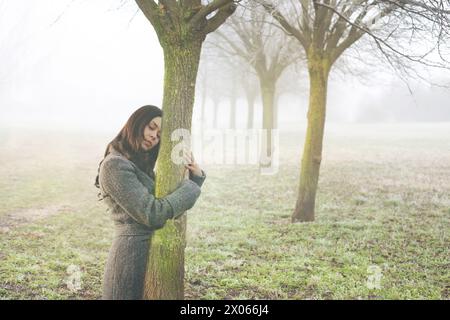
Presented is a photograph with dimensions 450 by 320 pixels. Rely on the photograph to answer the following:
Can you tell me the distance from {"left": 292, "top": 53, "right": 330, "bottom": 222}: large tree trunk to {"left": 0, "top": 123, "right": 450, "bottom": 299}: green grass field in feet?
1.59

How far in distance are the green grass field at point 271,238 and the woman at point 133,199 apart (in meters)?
2.39

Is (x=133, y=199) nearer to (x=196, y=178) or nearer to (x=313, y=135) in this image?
(x=196, y=178)

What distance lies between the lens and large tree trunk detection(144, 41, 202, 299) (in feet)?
13.7

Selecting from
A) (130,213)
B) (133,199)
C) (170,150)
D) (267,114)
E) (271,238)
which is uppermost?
(267,114)

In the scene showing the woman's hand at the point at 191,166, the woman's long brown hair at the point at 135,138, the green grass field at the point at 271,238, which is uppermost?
the woman's long brown hair at the point at 135,138

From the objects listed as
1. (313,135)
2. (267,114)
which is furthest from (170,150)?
(267,114)

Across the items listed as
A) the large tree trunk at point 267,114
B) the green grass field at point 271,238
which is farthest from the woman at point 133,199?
the large tree trunk at point 267,114

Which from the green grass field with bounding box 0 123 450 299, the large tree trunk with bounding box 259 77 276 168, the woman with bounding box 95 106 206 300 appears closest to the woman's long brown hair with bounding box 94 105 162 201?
the woman with bounding box 95 106 206 300

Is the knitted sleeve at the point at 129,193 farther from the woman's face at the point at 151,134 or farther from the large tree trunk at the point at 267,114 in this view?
the large tree trunk at the point at 267,114

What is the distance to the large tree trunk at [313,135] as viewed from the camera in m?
9.36

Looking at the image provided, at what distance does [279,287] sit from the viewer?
5.99 m

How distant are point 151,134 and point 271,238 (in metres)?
5.62

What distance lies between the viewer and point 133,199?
10.2ft
